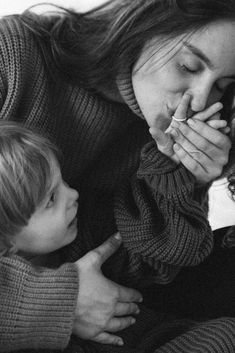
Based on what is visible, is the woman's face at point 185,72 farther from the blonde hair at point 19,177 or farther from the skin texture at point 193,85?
the blonde hair at point 19,177

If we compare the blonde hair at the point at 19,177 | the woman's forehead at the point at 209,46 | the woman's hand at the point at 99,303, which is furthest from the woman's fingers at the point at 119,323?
the woman's forehead at the point at 209,46

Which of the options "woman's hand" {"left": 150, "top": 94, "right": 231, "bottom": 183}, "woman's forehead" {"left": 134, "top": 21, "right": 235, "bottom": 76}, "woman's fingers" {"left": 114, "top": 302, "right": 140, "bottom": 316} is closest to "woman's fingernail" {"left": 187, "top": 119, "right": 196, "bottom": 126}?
"woman's hand" {"left": 150, "top": 94, "right": 231, "bottom": 183}

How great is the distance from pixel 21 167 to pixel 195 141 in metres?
0.32

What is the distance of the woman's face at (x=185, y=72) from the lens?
98 cm

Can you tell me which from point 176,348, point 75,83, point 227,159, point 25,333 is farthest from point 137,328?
point 75,83

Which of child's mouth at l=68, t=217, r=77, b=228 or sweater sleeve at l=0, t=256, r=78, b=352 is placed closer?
sweater sleeve at l=0, t=256, r=78, b=352

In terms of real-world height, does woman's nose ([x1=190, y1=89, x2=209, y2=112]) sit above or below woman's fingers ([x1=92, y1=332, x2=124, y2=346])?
above

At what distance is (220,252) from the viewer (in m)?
1.19

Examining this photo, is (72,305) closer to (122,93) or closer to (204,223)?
(204,223)

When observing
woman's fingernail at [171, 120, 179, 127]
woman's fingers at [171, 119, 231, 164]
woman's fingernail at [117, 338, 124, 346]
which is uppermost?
woman's fingernail at [171, 120, 179, 127]

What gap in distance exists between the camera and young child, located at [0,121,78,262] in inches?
37.8

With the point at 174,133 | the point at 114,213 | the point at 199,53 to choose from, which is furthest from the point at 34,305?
the point at 199,53

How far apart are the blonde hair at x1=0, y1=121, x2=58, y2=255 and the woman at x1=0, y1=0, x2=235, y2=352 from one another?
6 centimetres

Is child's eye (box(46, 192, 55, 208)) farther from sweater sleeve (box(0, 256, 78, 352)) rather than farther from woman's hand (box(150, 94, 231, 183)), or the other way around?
woman's hand (box(150, 94, 231, 183))
